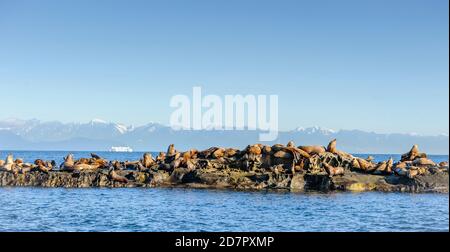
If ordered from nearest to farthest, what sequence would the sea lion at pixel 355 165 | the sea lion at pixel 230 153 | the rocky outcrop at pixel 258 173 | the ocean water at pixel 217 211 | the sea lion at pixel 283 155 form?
1. the ocean water at pixel 217 211
2. the rocky outcrop at pixel 258 173
3. the sea lion at pixel 283 155
4. the sea lion at pixel 355 165
5. the sea lion at pixel 230 153

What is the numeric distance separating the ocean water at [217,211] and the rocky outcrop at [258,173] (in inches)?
122

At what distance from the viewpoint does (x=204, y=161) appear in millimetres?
48500

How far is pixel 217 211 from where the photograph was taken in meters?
29.7

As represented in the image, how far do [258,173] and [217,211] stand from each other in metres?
16.3

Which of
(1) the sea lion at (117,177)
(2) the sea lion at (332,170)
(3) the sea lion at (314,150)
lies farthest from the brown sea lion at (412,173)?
(1) the sea lion at (117,177)

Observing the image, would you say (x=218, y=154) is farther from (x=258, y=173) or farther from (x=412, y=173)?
(x=412, y=173)

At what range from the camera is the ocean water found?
2458cm

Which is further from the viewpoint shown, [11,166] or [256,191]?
[11,166]

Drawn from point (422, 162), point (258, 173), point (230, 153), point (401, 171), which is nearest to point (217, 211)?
point (258, 173)

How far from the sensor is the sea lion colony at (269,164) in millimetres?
45625

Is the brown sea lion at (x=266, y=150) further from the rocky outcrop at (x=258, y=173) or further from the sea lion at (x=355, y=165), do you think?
the sea lion at (x=355, y=165)
